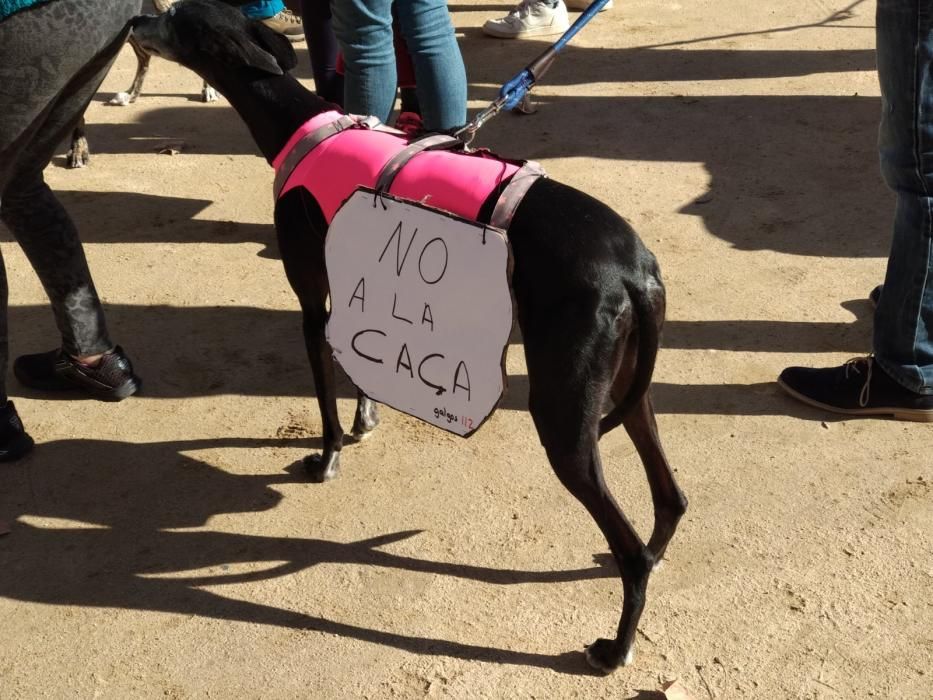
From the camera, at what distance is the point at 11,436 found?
3.49m

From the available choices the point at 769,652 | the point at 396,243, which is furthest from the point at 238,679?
the point at 769,652

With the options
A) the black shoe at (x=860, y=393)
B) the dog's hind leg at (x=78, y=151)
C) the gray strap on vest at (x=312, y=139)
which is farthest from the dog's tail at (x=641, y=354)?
the dog's hind leg at (x=78, y=151)

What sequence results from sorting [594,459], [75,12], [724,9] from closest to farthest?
1. [594,459]
2. [75,12]
3. [724,9]

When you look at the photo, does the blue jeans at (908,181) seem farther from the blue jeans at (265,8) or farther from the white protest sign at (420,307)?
the blue jeans at (265,8)

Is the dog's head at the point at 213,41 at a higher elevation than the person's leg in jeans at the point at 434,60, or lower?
higher

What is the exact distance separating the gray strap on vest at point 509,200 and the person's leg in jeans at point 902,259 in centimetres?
128

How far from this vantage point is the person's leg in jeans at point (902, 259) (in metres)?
3.07

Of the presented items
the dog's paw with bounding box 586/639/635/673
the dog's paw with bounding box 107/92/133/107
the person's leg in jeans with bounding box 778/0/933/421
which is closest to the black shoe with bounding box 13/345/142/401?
the dog's paw with bounding box 586/639/635/673

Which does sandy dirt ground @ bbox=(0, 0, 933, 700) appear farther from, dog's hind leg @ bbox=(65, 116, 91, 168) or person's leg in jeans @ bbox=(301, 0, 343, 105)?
person's leg in jeans @ bbox=(301, 0, 343, 105)

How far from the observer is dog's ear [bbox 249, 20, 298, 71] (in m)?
3.12

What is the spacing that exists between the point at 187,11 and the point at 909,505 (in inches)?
98.0

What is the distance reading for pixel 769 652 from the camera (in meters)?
2.69

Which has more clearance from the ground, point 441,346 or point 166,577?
point 441,346

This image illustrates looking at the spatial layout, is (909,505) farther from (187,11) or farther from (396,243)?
(187,11)
